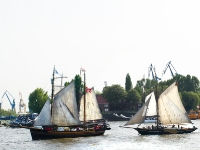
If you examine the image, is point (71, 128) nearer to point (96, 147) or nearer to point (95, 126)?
point (95, 126)

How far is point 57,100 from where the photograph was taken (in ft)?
384

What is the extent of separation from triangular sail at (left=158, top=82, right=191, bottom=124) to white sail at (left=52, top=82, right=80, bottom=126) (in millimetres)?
20924

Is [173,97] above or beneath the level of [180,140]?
above

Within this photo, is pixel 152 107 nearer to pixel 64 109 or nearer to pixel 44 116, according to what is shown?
pixel 64 109

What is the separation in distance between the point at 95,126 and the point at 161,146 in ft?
114

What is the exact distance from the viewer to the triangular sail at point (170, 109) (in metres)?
128

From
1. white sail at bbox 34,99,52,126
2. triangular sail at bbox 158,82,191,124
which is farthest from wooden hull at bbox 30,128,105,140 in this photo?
triangular sail at bbox 158,82,191,124

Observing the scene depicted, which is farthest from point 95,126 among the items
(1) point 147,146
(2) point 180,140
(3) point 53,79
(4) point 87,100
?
(1) point 147,146

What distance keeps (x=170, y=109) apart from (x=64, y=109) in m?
25.5

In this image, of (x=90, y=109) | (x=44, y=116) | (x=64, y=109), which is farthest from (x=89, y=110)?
(x=44, y=116)

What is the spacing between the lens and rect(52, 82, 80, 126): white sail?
4611 inches

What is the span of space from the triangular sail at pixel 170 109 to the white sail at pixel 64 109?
2092 cm

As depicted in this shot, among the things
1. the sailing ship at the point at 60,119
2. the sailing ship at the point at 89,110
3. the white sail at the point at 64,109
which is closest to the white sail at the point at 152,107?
the sailing ship at the point at 89,110

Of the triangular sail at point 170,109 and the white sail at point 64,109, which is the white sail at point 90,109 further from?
the triangular sail at point 170,109
